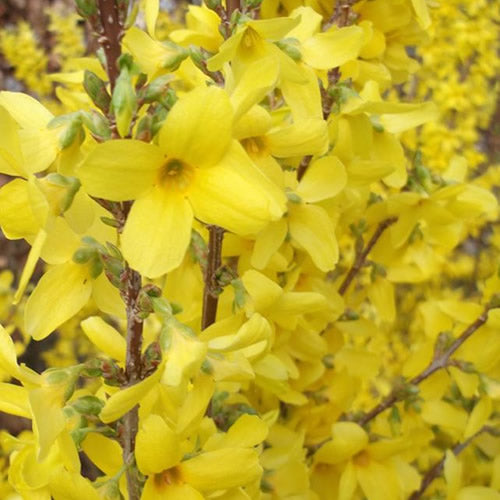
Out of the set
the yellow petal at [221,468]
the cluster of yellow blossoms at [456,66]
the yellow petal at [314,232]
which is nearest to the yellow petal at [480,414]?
the yellow petal at [314,232]

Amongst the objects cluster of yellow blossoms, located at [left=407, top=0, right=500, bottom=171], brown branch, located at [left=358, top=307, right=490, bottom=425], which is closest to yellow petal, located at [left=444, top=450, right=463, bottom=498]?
brown branch, located at [left=358, top=307, right=490, bottom=425]

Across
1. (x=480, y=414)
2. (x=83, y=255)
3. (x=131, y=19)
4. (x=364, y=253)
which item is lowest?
(x=480, y=414)

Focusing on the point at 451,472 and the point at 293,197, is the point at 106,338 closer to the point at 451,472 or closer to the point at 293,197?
the point at 293,197

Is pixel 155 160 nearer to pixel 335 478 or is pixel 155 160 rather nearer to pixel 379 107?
pixel 379 107

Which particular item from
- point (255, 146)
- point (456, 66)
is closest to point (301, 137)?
point (255, 146)

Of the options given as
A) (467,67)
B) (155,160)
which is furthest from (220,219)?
(467,67)

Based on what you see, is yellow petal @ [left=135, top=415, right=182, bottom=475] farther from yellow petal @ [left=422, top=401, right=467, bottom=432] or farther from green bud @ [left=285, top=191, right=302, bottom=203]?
yellow petal @ [left=422, top=401, right=467, bottom=432]
